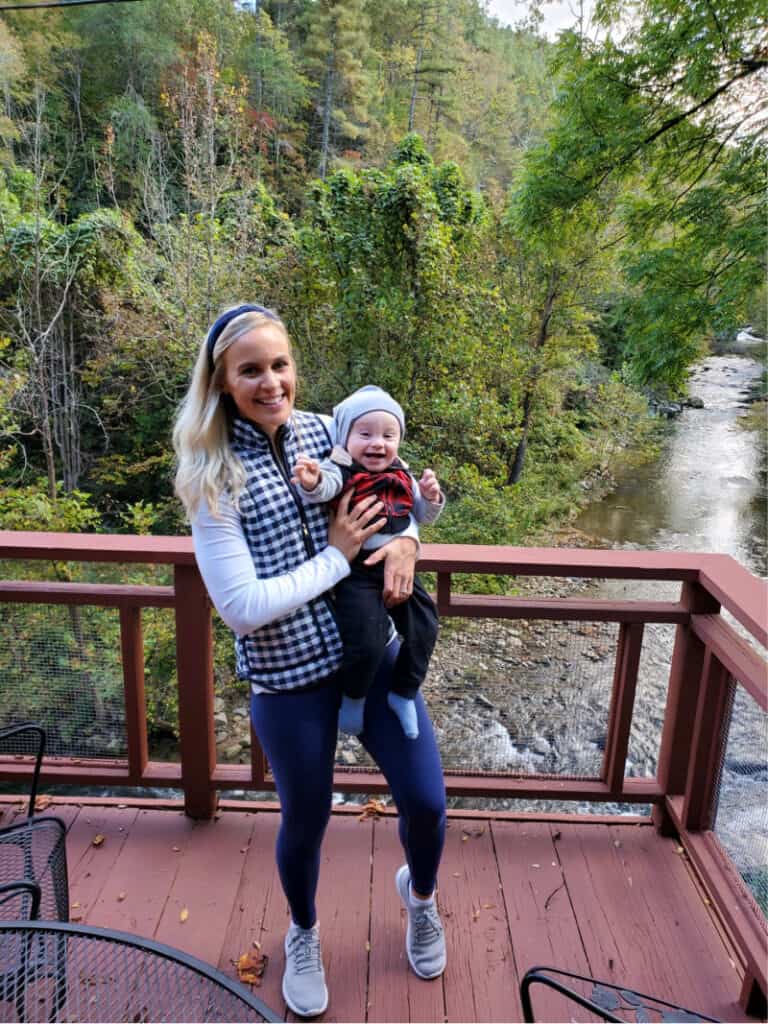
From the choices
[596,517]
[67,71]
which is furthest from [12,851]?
[67,71]

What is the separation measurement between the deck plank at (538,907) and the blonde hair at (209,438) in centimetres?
130

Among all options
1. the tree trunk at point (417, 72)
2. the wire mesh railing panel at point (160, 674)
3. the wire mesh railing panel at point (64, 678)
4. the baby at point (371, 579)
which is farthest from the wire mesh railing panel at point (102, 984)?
the tree trunk at point (417, 72)

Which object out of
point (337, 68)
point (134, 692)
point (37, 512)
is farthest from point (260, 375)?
point (337, 68)

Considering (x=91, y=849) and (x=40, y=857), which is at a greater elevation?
(x=40, y=857)

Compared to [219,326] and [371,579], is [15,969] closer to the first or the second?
[371,579]

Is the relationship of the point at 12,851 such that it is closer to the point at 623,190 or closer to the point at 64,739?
the point at 64,739

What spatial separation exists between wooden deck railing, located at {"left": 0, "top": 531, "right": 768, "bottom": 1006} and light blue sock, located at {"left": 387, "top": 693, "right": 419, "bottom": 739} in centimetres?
50

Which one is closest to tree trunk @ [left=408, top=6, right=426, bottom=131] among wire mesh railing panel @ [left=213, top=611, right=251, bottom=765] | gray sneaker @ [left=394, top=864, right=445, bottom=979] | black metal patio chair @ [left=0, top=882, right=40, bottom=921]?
wire mesh railing panel @ [left=213, top=611, right=251, bottom=765]

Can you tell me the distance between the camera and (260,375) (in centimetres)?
127

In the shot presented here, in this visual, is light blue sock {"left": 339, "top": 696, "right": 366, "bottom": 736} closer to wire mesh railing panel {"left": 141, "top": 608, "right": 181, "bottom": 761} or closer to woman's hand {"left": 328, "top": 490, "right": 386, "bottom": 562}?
woman's hand {"left": 328, "top": 490, "right": 386, "bottom": 562}

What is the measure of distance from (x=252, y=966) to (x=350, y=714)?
2.38 ft

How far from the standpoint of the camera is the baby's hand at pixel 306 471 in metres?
1.25

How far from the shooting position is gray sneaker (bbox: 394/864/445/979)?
1.53 metres

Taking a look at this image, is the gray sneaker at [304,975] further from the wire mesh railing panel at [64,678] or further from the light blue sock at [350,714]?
the wire mesh railing panel at [64,678]
